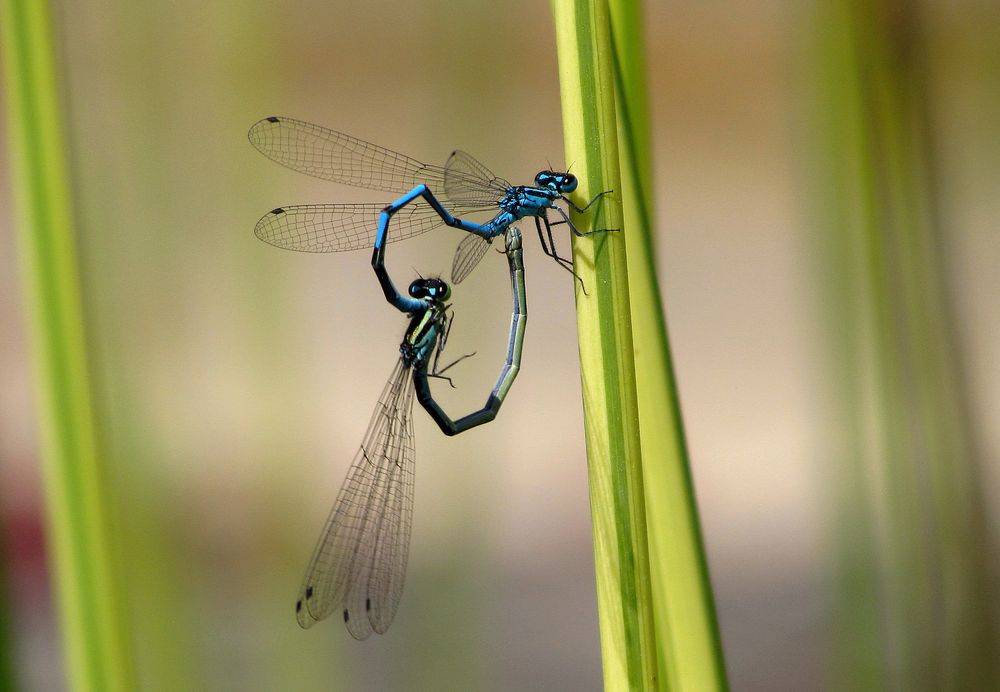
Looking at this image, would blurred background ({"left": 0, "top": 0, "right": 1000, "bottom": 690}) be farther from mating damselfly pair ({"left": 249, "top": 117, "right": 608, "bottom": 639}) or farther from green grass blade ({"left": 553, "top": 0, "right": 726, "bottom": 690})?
green grass blade ({"left": 553, "top": 0, "right": 726, "bottom": 690})

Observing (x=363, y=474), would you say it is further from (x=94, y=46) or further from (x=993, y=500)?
(x=993, y=500)

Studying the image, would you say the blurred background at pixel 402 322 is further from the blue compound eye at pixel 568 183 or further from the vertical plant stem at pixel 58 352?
the blue compound eye at pixel 568 183

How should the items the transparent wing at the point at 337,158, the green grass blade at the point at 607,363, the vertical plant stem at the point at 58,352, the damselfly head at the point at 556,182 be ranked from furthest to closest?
the transparent wing at the point at 337,158 → the vertical plant stem at the point at 58,352 → the damselfly head at the point at 556,182 → the green grass blade at the point at 607,363

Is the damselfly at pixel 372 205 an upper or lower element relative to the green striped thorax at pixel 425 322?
upper

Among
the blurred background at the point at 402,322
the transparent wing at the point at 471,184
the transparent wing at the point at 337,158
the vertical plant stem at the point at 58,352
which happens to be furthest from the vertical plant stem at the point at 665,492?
the vertical plant stem at the point at 58,352

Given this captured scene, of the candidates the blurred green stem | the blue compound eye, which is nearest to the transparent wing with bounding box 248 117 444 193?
the blue compound eye

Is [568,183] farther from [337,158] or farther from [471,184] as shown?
[337,158]

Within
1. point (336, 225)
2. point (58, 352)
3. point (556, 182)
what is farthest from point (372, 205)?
point (58, 352)
